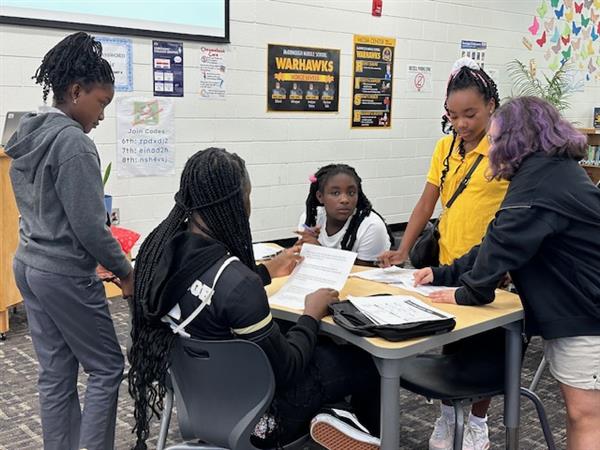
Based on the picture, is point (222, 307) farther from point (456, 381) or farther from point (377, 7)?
point (377, 7)

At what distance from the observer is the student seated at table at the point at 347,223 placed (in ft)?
9.02

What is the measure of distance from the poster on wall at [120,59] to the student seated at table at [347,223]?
2.17 m

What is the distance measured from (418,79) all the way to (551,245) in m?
4.67

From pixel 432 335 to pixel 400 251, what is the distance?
2.97 feet

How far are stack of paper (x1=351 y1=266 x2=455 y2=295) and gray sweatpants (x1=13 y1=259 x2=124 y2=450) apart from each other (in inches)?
35.4

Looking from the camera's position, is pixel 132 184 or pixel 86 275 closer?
pixel 86 275

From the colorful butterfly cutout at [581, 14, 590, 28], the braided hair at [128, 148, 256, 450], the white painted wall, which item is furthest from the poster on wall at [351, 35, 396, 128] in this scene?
the braided hair at [128, 148, 256, 450]

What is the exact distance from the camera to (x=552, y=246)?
1.87 m

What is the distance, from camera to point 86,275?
6.64 feet

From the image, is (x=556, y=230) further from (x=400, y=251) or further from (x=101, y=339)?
(x=101, y=339)

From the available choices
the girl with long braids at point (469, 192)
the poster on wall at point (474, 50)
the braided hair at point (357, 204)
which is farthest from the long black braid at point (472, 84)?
the poster on wall at point (474, 50)

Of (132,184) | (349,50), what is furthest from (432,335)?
(349,50)

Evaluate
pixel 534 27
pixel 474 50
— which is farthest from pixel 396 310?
pixel 534 27

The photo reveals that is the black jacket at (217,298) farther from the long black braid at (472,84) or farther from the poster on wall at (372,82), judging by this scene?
the poster on wall at (372,82)
